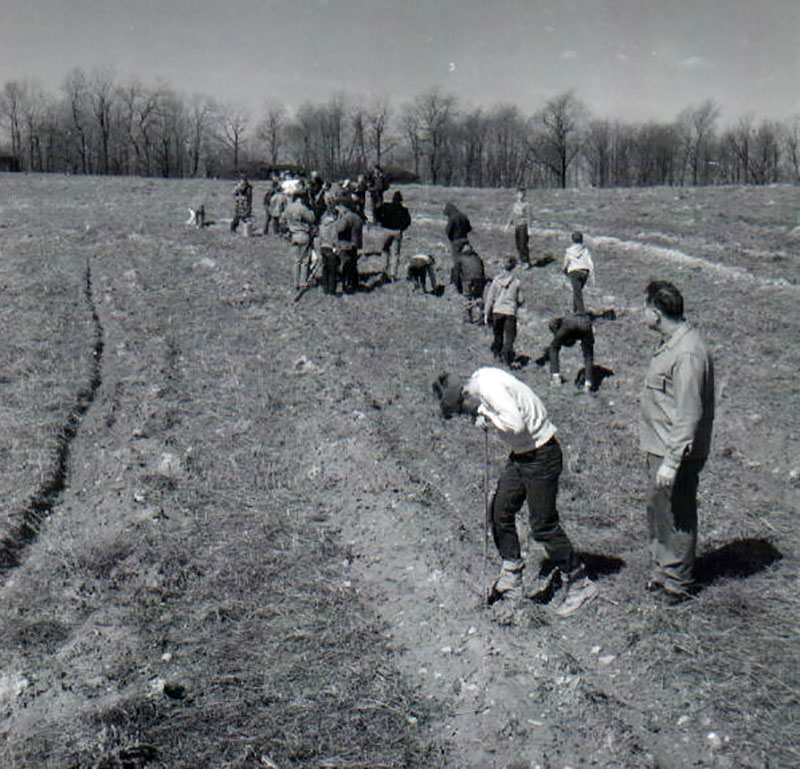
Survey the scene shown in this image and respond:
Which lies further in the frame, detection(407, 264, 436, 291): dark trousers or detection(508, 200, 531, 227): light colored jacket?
detection(508, 200, 531, 227): light colored jacket

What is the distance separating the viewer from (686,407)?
16.2ft

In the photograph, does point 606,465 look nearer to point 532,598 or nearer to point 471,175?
point 532,598

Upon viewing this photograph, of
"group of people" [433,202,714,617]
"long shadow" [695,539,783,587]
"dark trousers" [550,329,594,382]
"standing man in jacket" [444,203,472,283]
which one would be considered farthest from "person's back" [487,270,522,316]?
"group of people" [433,202,714,617]

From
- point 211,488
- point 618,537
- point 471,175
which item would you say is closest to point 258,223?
point 211,488

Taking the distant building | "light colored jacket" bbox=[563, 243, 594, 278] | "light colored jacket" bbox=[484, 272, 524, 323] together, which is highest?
the distant building

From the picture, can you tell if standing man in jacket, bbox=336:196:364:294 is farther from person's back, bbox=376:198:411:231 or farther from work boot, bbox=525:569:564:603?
work boot, bbox=525:569:564:603

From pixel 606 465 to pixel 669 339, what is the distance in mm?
3584

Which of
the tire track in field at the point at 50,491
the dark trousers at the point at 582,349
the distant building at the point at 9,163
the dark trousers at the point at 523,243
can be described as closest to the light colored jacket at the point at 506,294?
the dark trousers at the point at 582,349

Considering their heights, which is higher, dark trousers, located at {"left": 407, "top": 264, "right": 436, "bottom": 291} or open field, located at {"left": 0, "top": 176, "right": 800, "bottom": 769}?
dark trousers, located at {"left": 407, "top": 264, "right": 436, "bottom": 291}

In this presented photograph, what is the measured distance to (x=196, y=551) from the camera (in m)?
6.62

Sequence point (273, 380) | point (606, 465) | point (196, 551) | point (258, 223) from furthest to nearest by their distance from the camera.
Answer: point (258, 223), point (273, 380), point (606, 465), point (196, 551)

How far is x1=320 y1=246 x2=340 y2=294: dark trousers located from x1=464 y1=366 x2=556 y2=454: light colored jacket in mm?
11161

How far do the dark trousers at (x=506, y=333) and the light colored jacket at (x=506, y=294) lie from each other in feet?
0.41

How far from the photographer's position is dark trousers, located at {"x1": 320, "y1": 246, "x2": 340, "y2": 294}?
626 inches
